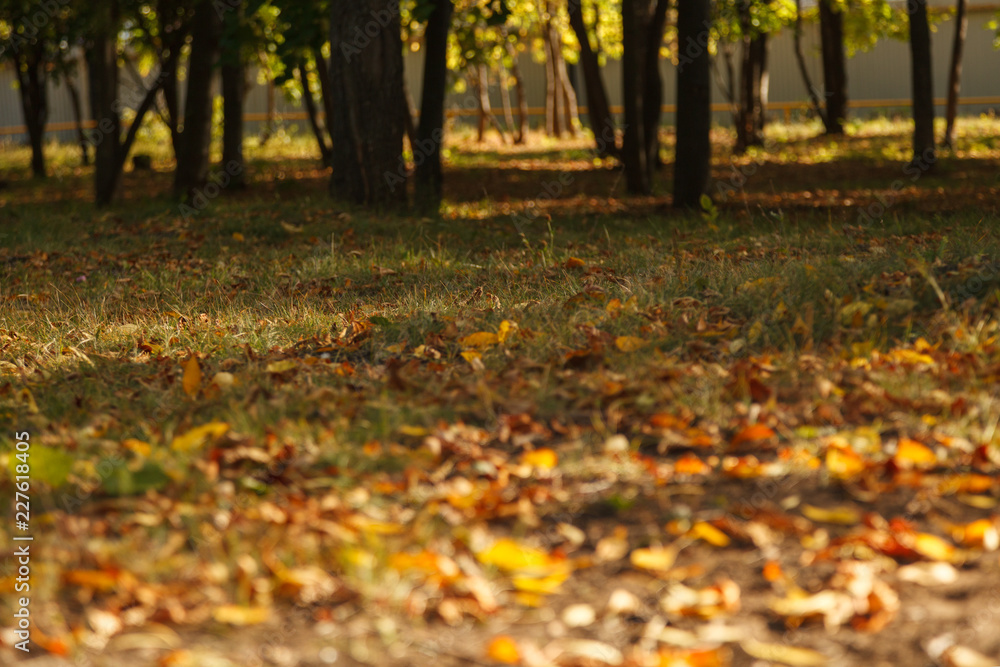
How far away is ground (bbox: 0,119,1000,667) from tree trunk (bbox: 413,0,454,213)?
4.01 meters

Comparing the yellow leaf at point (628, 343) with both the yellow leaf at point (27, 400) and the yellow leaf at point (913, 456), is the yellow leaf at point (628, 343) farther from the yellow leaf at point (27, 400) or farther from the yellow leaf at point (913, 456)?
the yellow leaf at point (27, 400)

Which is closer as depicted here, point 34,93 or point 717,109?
point 34,93

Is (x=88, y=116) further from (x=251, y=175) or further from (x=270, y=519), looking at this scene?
(x=270, y=519)

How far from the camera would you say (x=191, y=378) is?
3.79 metres

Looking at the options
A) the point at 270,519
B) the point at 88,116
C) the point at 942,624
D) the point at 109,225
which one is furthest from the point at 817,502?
the point at 88,116

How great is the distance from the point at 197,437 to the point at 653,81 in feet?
30.7

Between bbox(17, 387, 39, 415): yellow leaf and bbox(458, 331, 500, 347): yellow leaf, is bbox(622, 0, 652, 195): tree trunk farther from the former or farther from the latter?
bbox(17, 387, 39, 415): yellow leaf

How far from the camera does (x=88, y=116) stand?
33031 mm

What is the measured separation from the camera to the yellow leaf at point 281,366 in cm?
393

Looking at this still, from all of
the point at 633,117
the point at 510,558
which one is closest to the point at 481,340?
the point at 510,558

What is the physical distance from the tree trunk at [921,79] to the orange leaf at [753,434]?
11.2 m

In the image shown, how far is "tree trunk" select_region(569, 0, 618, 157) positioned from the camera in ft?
43.3

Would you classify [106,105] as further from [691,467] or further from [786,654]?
[786,654]

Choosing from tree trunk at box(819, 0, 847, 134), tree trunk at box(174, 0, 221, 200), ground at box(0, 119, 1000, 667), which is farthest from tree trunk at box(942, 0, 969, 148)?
tree trunk at box(174, 0, 221, 200)
